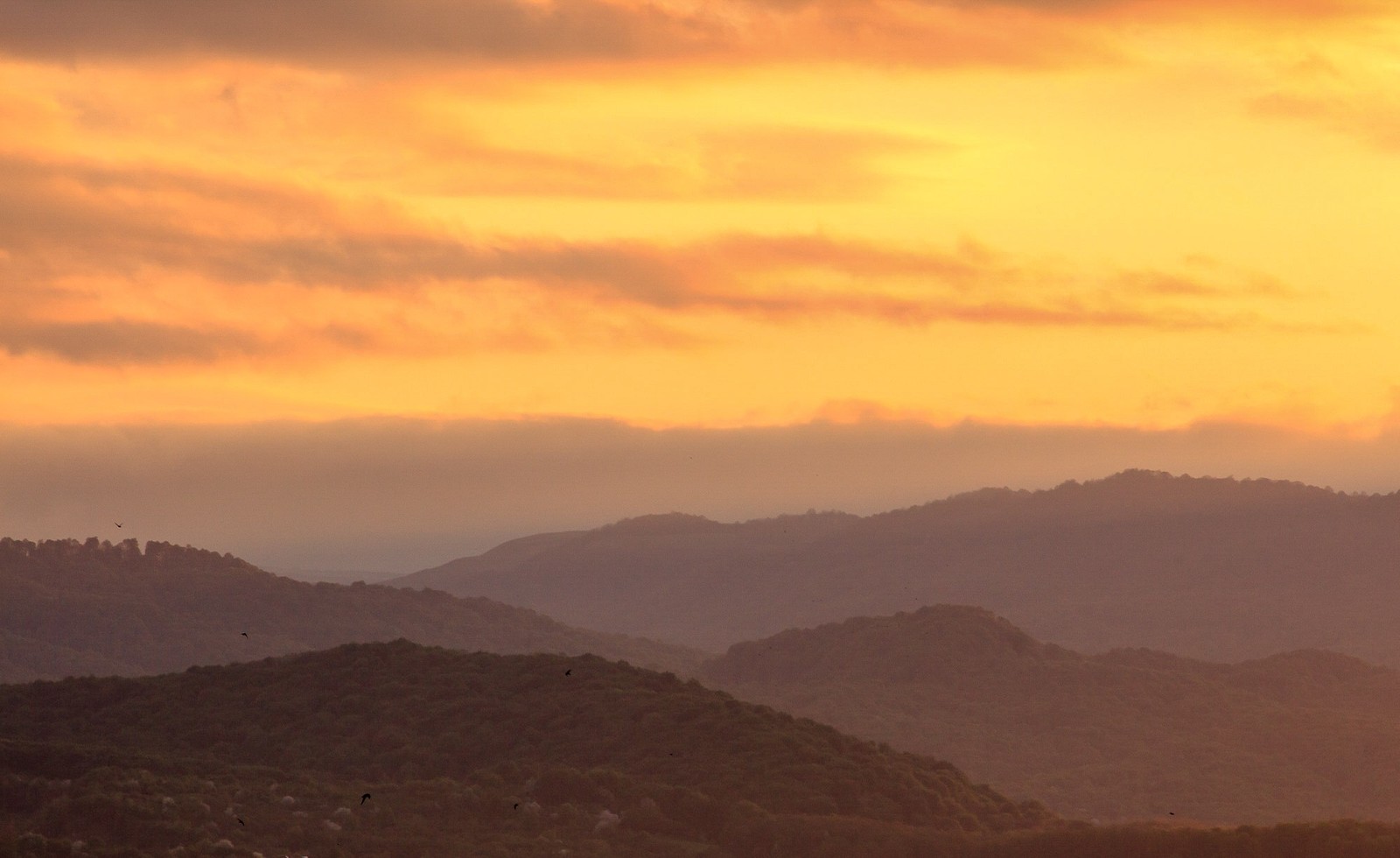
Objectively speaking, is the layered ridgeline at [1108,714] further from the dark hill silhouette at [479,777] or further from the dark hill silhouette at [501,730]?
the dark hill silhouette at [479,777]

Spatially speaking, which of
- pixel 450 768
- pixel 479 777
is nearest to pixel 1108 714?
pixel 450 768

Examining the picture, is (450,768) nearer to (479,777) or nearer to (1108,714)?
(479,777)

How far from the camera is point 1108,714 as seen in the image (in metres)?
162

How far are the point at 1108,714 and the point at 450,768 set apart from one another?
3913 inches

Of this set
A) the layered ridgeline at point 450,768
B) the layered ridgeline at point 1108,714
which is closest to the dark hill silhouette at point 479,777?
the layered ridgeline at point 450,768

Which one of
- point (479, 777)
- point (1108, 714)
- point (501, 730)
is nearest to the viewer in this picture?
point (479, 777)

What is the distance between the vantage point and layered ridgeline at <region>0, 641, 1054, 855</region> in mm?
57750

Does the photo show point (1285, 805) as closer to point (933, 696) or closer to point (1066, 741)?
point (1066, 741)

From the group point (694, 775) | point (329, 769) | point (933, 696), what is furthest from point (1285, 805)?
point (329, 769)

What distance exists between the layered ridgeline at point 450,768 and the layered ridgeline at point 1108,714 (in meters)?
48.3

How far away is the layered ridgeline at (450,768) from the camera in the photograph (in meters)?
57.8

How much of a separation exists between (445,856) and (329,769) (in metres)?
21.3

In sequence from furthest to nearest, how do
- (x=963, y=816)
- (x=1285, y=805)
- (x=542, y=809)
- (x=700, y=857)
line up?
1. (x=1285, y=805)
2. (x=963, y=816)
3. (x=542, y=809)
4. (x=700, y=857)

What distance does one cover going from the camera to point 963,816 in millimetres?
70812
